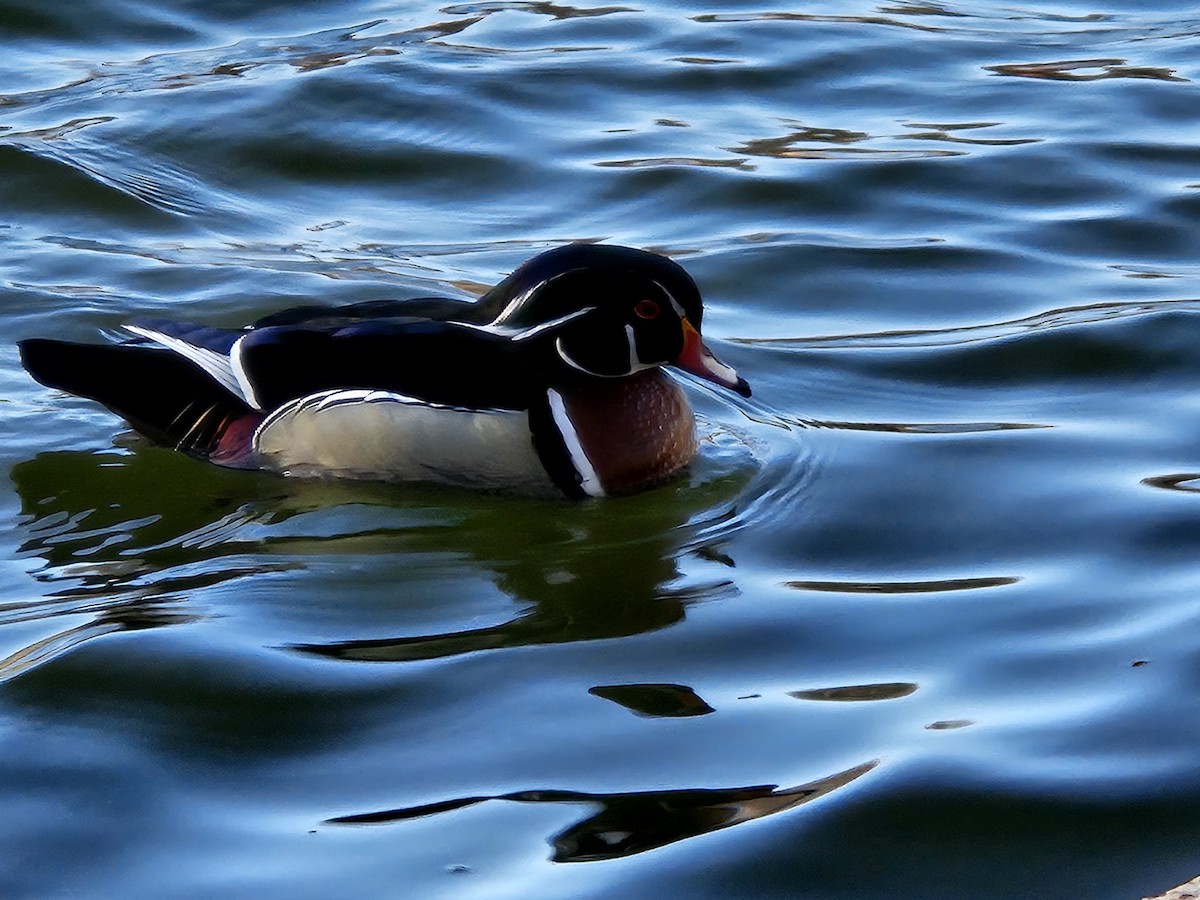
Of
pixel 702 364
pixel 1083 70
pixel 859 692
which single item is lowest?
pixel 859 692

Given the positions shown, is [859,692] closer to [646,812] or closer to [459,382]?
[646,812]

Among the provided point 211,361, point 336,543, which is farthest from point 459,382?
point 211,361

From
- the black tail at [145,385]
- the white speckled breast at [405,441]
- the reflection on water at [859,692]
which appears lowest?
the reflection on water at [859,692]

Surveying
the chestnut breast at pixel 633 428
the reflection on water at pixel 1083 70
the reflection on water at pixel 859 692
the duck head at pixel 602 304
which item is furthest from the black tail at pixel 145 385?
the reflection on water at pixel 1083 70

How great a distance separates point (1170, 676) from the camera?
4.56m

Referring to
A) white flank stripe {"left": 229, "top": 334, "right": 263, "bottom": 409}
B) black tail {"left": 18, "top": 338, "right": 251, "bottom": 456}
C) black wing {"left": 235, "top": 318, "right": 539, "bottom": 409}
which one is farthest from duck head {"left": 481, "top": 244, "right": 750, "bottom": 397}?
black tail {"left": 18, "top": 338, "right": 251, "bottom": 456}

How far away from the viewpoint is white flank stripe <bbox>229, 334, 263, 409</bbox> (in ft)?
20.6

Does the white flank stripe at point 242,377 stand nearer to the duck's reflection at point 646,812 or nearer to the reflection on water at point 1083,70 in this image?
the duck's reflection at point 646,812

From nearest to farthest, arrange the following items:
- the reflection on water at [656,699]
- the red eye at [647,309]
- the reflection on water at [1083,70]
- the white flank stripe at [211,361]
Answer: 1. the reflection on water at [656,699]
2. the red eye at [647,309]
3. the white flank stripe at [211,361]
4. the reflection on water at [1083,70]

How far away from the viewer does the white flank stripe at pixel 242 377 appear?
6.29 metres

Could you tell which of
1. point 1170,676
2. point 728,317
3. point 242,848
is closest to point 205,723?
point 242,848

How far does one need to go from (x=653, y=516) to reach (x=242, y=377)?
53.9 inches

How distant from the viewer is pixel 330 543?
5.73 meters

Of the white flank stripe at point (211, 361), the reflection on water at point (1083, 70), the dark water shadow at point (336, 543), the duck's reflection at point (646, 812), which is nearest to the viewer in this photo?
the duck's reflection at point (646, 812)
